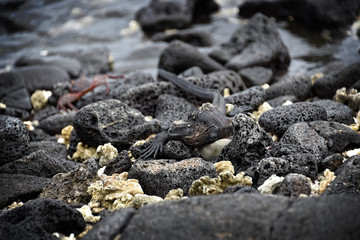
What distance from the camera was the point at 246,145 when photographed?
12.9 ft

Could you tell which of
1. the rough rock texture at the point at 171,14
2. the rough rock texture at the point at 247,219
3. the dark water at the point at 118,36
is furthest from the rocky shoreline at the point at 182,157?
the rough rock texture at the point at 171,14

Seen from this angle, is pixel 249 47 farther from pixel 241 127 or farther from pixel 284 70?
pixel 241 127

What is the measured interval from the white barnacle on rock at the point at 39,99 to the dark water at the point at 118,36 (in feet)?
7.42

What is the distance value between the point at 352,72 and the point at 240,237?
14.0ft

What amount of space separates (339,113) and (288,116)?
2.50 ft

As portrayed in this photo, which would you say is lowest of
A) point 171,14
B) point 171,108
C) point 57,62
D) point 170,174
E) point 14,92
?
point 57,62

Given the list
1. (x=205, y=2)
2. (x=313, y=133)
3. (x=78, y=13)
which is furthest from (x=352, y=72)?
(x=78, y=13)

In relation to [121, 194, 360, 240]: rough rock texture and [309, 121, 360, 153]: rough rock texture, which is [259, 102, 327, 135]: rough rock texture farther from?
[121, 194, 360, 240]: rough rock texture

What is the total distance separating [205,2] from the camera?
12250 mm

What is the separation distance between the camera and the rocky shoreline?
2490mm

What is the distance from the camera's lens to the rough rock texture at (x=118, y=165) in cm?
423

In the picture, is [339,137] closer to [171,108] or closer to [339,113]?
[339,113]

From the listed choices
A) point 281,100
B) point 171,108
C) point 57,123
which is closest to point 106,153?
point 171,108

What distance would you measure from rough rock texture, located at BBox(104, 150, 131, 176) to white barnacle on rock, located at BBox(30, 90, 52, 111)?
131 inches
